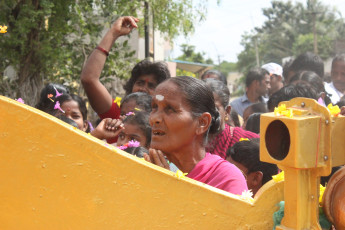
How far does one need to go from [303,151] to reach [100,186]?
1.98ft

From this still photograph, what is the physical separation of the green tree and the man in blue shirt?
5.21ft

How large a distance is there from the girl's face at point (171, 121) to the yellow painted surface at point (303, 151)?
83 centimetres

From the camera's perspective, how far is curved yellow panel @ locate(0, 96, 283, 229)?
1456 millimetres

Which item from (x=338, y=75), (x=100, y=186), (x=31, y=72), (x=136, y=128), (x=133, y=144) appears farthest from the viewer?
(x=31, y=72)

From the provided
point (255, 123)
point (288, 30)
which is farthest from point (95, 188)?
point (288, 30)

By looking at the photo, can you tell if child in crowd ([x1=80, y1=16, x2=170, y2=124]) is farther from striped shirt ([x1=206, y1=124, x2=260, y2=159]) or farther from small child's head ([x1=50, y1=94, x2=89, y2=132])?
striped shirt ([x1=206, y1=124, x2=260, y2=159])

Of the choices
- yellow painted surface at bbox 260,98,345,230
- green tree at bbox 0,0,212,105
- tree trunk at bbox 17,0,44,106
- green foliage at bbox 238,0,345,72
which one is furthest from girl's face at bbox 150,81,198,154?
green foliage at bbox 238,0,345,72

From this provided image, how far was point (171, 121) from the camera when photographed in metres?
2.19

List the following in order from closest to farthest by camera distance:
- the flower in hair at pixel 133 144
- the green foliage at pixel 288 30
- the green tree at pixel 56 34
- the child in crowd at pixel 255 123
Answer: the flower in hair at pixel 133 144 → the child in crowd at pixel 255 123 → the green tree at pixel 56 34 → the green foliage at pixel 288 30

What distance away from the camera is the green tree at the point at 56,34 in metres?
5.88

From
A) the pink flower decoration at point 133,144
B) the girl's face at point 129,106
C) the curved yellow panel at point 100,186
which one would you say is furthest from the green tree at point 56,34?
the curved yellow panel at point 100,186

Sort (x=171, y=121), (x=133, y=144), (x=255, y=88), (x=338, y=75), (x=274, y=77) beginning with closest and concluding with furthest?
1. (x=171, y=121)
2. (x=133, y=144)
3. (x=338, y=75)
4. (x=255, y=88)
5. (x=274, y=77)

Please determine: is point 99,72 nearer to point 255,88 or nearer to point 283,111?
point 283,111

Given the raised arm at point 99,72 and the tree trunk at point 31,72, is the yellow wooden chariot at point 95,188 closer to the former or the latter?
the raised arm at point 99,72
